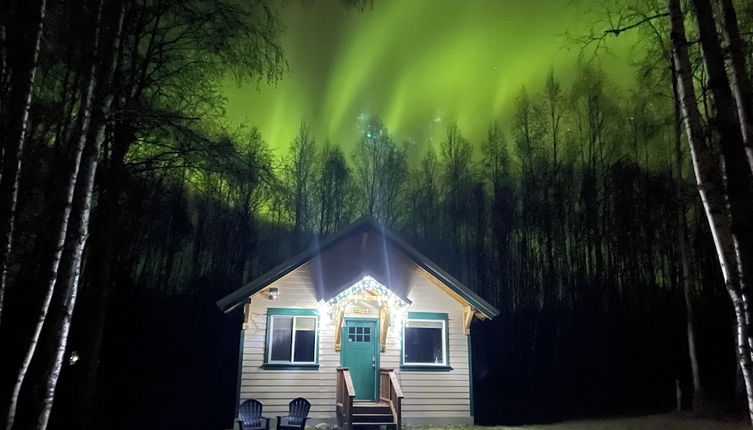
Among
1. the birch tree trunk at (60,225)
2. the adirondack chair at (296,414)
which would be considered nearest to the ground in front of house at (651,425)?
the adirondack chair at (296,414)

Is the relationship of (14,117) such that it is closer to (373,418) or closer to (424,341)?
(373,418)

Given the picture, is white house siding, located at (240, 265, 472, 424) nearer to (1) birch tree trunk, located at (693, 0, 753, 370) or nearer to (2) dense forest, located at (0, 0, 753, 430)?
(2) dense forest, located at (0, 0, 753, 430)

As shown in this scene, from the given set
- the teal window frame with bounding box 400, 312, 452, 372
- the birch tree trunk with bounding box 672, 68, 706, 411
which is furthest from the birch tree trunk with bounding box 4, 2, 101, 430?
the birch tree trunk with bounding box 672, 68, 706, 411

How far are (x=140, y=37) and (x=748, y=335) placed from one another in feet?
35.6

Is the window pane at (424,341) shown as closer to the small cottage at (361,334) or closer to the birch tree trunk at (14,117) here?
the small cottage at (361,334)

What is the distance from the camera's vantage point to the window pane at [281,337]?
12.5 meters

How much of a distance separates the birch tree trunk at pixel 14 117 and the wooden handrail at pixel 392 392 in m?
8.67

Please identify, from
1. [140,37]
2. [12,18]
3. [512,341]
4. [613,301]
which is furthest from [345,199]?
[12,18]

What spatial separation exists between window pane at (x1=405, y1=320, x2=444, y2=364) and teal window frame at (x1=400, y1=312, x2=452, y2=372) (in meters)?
0.13

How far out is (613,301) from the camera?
27766 millimetres

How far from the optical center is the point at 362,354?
12758 millimetres

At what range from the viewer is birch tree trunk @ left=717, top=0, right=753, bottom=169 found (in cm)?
462

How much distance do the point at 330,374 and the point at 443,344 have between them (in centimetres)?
323

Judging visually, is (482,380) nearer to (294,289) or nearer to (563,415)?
(563,415)
